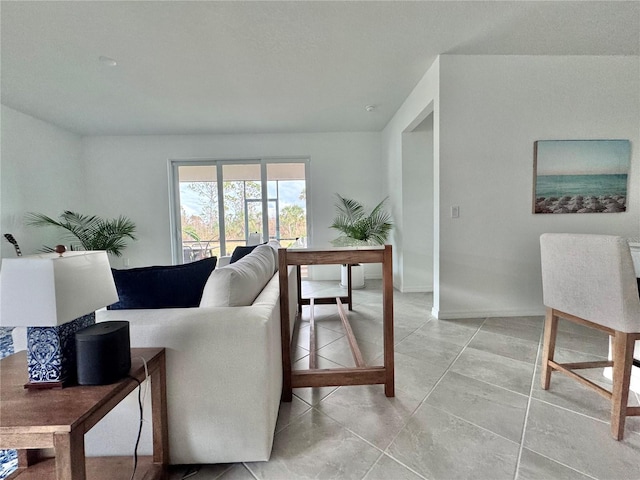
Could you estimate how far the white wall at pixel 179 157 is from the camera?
4.44m

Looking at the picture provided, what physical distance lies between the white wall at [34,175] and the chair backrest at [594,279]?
18.0 feet

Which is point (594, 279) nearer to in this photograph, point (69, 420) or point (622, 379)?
point (622, 379)

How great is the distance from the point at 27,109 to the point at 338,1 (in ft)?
13.8

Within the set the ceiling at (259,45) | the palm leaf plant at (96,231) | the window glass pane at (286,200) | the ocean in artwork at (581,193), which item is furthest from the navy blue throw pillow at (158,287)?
the palm leaf plant at (96,231)

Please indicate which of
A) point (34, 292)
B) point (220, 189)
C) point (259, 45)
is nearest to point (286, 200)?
point (220, 189)

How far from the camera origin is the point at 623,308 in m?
1.12

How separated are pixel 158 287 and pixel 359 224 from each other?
3.13 metres

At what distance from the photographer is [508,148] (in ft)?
8.36

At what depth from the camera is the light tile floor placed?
3.36 feet

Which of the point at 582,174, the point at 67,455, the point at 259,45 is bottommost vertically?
the point at 67,455

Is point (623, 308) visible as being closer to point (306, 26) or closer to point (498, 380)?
point (498, 380)

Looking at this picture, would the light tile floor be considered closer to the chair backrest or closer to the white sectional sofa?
the white sectional sofa

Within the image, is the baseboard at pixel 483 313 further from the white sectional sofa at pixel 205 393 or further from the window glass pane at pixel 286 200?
the window glass pane at pixel 286 200

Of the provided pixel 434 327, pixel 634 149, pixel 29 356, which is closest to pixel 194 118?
pixel 29 356
